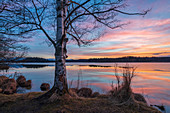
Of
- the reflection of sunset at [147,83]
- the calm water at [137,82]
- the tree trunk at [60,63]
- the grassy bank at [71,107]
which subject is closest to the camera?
the grassy bank at [71,107]

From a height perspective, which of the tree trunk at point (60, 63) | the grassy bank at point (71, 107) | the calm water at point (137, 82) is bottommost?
the calm water at point (137, 82)

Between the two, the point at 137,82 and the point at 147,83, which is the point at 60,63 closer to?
the point at 137,82

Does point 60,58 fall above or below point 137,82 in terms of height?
above

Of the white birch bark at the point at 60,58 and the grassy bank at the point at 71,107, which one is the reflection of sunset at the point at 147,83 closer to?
the grassy bank at the point at 71,107

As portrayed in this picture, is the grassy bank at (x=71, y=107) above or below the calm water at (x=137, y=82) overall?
above

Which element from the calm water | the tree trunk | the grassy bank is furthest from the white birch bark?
the calm water

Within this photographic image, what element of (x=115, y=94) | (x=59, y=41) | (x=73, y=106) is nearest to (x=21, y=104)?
(x=73, y=106)

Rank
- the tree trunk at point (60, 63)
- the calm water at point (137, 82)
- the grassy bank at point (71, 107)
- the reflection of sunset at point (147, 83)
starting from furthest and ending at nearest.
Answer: the reflection of sunset at point (147, 83) → the calm water at point (137, 82) → the tree trunk at point (60, 63) → the grassy bank at point (71, 107)

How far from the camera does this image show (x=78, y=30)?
6395 millimetres

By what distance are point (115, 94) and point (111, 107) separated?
3.12 feet

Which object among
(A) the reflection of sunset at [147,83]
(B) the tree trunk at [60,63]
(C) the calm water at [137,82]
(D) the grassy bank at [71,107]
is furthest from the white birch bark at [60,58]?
(A) the reflection of sunset at [147,83]

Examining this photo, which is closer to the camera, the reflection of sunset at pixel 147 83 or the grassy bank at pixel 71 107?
the grassy bank at pixel 71 107

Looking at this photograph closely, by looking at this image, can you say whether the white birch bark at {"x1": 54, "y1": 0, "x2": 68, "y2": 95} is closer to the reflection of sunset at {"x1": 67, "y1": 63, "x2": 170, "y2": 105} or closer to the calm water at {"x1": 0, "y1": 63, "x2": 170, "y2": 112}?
the calm water at {"x1": 0, "y1": 63, "x2": 170, "y2": 112}

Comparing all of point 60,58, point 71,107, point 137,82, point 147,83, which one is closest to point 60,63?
point 60,58
